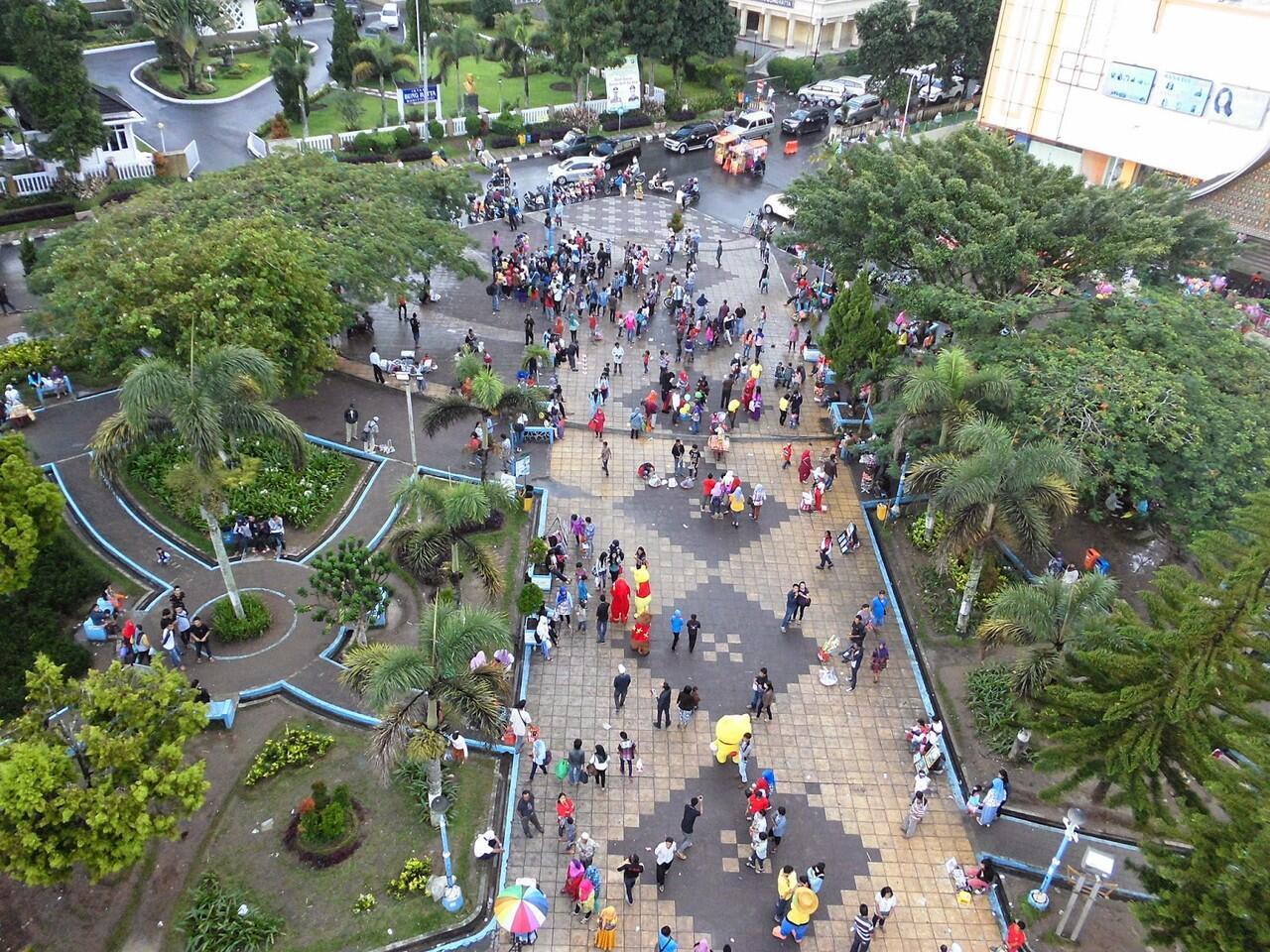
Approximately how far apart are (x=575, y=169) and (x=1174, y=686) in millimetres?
35162

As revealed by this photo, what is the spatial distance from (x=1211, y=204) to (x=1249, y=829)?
3218 centimetres

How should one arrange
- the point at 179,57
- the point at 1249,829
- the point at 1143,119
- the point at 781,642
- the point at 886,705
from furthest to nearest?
the point at 179,57 → the point at 1143,119 → the point at 781,642 → the point at 886,705 → the point at 1249,829

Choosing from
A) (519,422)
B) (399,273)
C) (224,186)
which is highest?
(224,186)

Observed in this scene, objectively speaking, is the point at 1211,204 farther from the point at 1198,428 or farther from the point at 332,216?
the point at 332,216

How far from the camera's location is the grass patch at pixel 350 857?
567 inches

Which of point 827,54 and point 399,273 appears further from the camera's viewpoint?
point 827,54

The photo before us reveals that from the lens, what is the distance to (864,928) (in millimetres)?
14031

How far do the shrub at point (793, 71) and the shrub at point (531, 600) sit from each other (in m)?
47.2

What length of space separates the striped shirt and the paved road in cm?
3797

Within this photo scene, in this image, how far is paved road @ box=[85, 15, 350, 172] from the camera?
42.7 meters

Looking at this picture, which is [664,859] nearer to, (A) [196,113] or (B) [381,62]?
(B) [381,62]

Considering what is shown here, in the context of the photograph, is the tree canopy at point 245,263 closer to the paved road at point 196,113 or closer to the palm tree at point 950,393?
the palm tree at point 950,393

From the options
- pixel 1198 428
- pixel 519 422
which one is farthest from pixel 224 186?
pixel 1198 428

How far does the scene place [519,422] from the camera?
2511 centimetres
